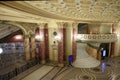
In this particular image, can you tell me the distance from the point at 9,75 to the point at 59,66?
16.4 ft

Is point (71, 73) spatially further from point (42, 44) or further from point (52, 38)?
point (42, 44)

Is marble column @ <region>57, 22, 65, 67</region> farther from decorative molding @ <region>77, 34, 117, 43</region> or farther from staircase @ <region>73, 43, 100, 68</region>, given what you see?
decorative molding @ <region>77, 34, 117, 43</region>

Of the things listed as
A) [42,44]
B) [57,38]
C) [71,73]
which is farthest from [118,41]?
[42,44]

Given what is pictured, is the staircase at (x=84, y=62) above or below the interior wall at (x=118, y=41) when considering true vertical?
below

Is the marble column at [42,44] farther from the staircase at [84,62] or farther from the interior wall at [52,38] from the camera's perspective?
the staircase at [84,62]

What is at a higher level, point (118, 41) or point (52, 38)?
point (52, 38)

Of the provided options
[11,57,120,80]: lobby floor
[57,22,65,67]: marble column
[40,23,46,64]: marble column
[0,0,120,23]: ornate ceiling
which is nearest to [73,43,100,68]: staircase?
[11,57,120,80]: lobby floor

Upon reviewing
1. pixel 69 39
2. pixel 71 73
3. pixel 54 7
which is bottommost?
pixel 71 73

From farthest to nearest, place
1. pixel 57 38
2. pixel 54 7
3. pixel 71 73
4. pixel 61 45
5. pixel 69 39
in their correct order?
pixel 69 39 → pixel 57 38 → pixel 61 45 → pixel 71 73 → pixel 54 7

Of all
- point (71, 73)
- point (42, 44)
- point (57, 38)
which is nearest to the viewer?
point (71, 73)

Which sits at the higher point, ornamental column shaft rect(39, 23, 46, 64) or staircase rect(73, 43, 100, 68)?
ornamental column shaft rect(39, 23, 46, 64)

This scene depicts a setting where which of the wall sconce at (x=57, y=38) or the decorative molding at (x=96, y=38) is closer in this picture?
the wall sconce at (x=57, y=38)

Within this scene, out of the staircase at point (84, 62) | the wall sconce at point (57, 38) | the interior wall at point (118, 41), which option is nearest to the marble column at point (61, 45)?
the wall sconce at point (57, 38)

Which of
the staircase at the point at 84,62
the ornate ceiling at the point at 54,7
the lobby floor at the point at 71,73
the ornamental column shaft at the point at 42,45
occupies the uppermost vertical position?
the ornate ceiling at the point at 54,7
